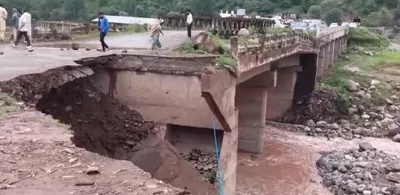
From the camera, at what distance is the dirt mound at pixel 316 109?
119ft

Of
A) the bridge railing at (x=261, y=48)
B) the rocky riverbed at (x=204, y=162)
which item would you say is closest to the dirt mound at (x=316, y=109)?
the bridge railing at (x=261, y=48)

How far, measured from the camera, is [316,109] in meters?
36.9

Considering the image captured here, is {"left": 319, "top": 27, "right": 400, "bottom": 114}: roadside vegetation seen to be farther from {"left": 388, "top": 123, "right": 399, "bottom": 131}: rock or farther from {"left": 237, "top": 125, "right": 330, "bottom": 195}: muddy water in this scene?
{"left": 237, "top": 125, "right": 330, "bottom": 195}: muddy water

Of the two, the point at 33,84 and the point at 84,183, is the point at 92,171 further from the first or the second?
the point at 33,84

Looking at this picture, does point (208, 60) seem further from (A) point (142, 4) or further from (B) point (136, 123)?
(A) point (142, 4)

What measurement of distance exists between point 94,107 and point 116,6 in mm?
73379

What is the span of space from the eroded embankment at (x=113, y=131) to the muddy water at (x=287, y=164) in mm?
6884

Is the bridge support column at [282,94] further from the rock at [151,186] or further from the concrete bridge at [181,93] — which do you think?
the rock at [151,186]

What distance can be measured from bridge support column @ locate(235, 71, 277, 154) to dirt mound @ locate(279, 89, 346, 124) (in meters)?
8.46

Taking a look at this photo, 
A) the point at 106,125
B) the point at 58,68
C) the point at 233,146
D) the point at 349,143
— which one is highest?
the point at 58,68

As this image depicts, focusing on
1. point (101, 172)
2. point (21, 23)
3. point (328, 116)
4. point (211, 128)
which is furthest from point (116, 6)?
point (101, 172)

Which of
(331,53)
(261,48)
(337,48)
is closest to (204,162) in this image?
(261,48)

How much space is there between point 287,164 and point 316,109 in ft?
37.2

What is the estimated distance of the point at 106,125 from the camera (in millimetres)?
14945
